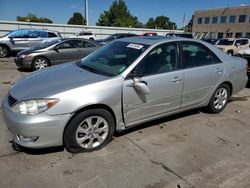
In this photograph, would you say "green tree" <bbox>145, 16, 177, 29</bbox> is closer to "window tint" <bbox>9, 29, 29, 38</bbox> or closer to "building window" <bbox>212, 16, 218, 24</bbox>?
"building window" <bbox>212, 16, 218, 24</bbox>

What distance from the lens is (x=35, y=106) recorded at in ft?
9.45

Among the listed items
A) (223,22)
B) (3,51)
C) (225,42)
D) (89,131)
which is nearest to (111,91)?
(89,131)

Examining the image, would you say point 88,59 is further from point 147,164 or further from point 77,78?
point 147,164

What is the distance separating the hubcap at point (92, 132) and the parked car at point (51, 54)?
6552 mm

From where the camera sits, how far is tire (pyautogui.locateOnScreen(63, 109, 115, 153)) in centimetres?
306

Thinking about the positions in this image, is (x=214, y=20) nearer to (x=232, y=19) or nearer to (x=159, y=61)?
(x=232, y=19)

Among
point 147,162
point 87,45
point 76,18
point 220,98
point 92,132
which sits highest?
point 76,18

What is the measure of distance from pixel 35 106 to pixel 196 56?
9.31ft

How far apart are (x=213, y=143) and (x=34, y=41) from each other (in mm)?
12521

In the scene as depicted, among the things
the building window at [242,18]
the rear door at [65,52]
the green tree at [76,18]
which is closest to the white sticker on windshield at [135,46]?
the rear door at [65,52]

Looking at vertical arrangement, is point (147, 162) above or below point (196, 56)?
below

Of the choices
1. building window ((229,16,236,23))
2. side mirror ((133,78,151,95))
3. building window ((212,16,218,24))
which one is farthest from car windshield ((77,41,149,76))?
building window ((212,16,218,24))

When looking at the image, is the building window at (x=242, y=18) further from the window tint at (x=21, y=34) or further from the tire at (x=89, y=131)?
the tire at (x=89, y=131)

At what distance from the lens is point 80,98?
117 inches
